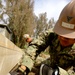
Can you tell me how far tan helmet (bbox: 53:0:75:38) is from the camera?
8.60 feet

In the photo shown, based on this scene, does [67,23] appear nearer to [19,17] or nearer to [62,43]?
[62,43]

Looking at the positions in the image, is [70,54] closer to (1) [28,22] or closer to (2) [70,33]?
(2) [70,33]

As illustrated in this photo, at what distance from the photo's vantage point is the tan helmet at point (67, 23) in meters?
2.62

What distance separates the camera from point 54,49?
3.04 m

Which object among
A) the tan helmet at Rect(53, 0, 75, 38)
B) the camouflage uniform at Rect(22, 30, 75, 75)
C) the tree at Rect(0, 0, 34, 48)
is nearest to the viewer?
the tan helmet at Rect(53, 0, 75, 38)

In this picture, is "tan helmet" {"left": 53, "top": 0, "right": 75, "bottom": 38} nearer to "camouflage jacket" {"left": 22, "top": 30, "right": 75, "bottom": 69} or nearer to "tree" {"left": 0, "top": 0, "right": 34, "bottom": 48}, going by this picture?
"camouflage jacket" {"left": 22, "top": 30, "right": 75, "bottom": 69}

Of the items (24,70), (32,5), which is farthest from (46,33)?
(32,5)

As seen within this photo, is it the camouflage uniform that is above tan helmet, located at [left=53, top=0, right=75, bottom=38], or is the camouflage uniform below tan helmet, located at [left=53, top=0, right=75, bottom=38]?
below

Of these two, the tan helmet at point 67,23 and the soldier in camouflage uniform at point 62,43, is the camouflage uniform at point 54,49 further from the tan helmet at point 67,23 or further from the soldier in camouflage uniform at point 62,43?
the tan helmet at point 67,23

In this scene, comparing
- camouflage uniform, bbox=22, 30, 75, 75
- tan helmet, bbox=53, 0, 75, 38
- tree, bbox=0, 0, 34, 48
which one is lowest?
tree, bbox=0, 0, 34, 48

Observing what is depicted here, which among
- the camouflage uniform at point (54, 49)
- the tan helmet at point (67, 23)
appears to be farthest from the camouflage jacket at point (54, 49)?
the tan helmet at point (67, 23)

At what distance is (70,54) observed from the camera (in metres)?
2.91

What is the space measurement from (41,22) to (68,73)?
30.0m

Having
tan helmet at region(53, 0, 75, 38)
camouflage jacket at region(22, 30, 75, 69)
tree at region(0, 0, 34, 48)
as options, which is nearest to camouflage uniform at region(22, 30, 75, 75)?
camouflage jacket at region(22, 30, 75, 69)
